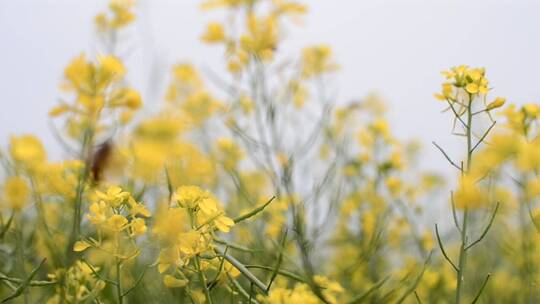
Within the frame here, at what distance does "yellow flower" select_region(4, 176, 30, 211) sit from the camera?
82 cm

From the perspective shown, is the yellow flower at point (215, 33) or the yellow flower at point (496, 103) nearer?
the yellow flower at point (496, 103)

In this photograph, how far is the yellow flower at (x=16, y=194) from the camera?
2.70ft

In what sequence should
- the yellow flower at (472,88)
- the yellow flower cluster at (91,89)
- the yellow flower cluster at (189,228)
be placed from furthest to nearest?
the yellow flower at (472,88)
the yellow flower cluster at (91,89)
the yellow flower cluster at (189,228)

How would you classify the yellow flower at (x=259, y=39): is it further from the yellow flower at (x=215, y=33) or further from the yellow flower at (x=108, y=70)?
the yellow flower at (x=108, y=70)

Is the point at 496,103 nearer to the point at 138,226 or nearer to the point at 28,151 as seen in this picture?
the point at 138,226

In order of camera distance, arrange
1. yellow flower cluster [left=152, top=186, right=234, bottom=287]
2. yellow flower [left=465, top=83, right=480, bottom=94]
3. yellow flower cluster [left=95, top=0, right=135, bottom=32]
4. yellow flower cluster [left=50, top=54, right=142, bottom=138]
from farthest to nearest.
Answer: yellow flower cluster [left=95, top=0, right=135, bottom=32] < yellow flower [left=465, top=83, right=480, bottom=94] < yellow flower cluster [left=50, top=54, right=142, bottom=138] < yellow flower cluster [left=152, top=186, right=234, bottom=287]

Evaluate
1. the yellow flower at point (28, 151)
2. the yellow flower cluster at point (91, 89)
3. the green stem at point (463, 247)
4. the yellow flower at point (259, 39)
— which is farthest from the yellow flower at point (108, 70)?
the yellow flower at point (259, 39)

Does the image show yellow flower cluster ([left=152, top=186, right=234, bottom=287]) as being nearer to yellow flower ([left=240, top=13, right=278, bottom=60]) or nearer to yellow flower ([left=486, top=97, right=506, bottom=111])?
yellow flower ([left=486, top=97, right=506, bottom=111])

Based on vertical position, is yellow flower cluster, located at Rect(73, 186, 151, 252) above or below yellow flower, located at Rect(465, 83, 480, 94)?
below

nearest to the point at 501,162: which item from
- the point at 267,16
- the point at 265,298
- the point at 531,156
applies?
the point at 531,156

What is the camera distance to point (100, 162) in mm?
1058

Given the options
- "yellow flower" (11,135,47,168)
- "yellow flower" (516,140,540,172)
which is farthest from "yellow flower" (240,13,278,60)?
"yellow flower" (11,135,47,168)

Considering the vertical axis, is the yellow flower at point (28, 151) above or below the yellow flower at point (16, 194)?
above

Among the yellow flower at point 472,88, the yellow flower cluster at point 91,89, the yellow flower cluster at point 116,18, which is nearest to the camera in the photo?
the yellow flower cluster at point 91,89
